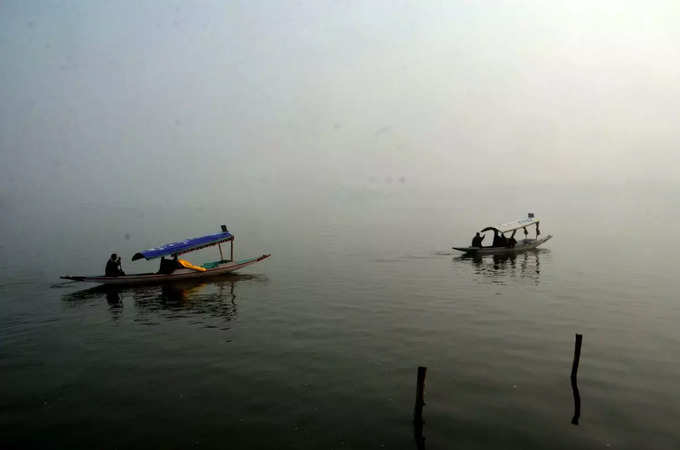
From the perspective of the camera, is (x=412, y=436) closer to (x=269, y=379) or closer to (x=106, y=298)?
(x=269, y=379)

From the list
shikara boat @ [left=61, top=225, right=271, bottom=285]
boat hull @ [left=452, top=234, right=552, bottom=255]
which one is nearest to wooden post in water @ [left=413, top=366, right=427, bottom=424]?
shikara boat @ [left=61, top=225, right=271, bottom=285]

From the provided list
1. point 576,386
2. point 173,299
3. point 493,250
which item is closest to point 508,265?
point 493,250

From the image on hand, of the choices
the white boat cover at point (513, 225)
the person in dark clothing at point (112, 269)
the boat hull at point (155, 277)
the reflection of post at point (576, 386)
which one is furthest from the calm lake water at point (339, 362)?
the white boat cover at point (513, 225)

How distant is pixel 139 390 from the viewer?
51.9 feet

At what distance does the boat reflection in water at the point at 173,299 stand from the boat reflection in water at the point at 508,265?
21.3 metres

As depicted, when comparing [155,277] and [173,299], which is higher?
[155,277]

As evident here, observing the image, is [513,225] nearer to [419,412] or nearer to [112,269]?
[112,269]

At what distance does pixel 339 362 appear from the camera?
18.5 meters

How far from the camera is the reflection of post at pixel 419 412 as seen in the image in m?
12.6

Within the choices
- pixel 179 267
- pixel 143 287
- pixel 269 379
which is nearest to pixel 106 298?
pixel 143 287

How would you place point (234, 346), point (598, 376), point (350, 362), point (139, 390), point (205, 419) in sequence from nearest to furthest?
1. point (205, 419)
2. point (139, 390)
3. point (598, 376)
4. point (350, 362)
5. point (234, 346)

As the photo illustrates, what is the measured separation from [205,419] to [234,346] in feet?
22.8

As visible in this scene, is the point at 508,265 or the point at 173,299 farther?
the point at 508,265

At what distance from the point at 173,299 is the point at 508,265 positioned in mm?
31320
